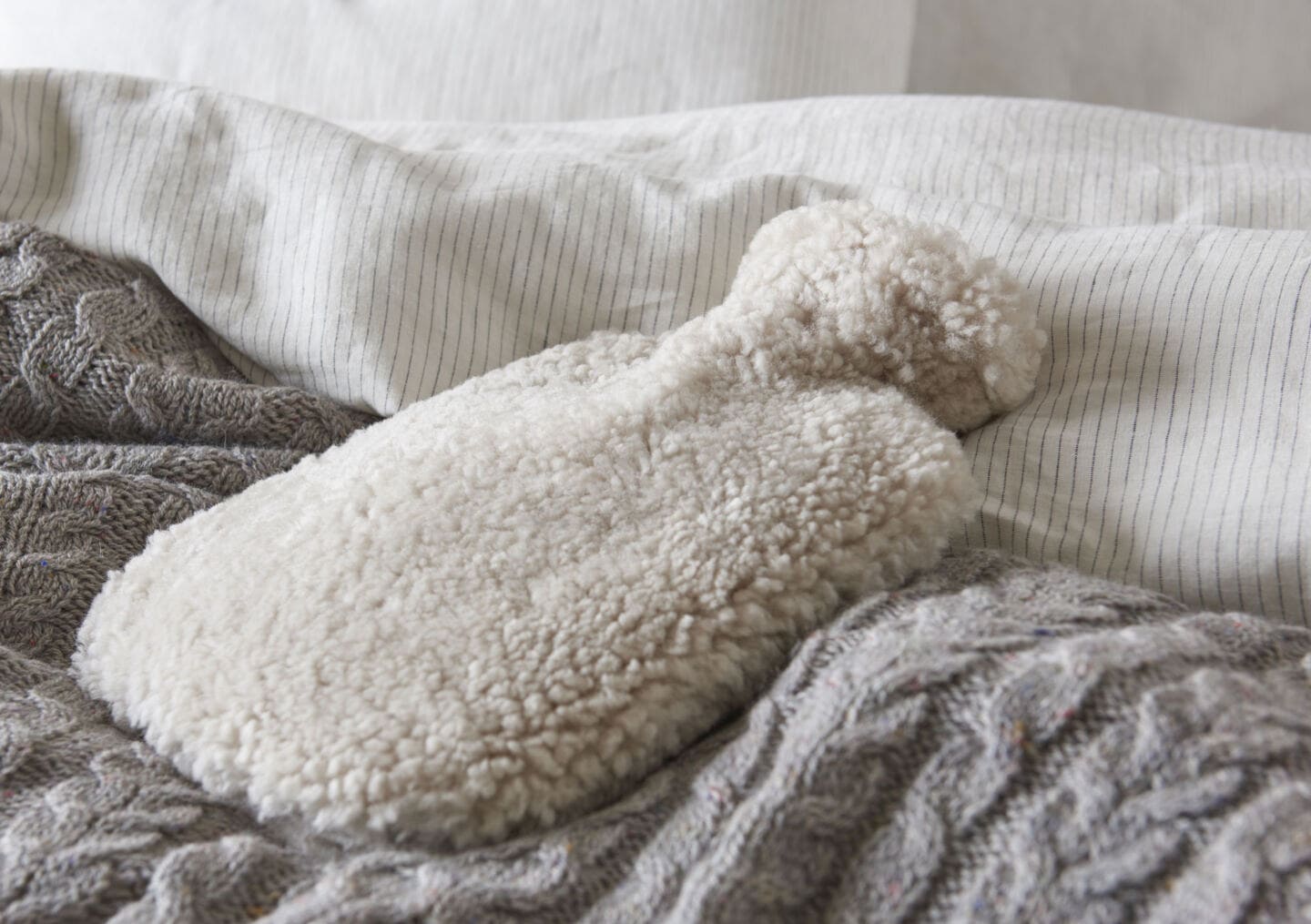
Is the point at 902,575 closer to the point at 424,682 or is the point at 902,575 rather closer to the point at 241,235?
the point at 424,682

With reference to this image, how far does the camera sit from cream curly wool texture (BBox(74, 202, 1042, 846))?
1.60 feet

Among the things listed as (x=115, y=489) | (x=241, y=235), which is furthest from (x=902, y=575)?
(x=241, y=235)

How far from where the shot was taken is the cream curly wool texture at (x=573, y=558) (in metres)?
0.49

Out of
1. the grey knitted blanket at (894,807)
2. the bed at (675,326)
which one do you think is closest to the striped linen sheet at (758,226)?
the bed at (675,326)

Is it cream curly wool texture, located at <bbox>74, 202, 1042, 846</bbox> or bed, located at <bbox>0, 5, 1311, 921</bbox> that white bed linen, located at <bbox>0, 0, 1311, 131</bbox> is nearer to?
bed, located at <bbox>0, 5, 1311, 921</bbox>

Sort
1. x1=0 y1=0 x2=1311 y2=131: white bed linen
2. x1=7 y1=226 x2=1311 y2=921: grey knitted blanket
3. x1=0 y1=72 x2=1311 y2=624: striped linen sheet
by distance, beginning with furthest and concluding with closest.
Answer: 1. x1=0 y1=0 x2=1311 y2=131: white bed linen
2. x1=0 y1=72 x2=1311 y2=624: striped linen sheet
3. x1=7 y1=226 x2=1311 y2=921: grey knitted blanket

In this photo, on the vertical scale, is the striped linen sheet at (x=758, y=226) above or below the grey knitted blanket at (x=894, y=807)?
above

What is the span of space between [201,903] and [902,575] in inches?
13.8

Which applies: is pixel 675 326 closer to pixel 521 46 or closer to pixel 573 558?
pixel 573 558

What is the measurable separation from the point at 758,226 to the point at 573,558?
15.7 inches

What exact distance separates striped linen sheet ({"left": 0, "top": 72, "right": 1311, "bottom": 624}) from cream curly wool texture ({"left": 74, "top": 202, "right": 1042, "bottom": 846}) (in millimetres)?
86

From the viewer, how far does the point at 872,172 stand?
964mm

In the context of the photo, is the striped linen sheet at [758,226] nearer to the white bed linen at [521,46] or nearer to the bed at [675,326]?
the bed at [675,326]

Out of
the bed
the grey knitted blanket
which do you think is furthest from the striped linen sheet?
the grey knitted blanket
